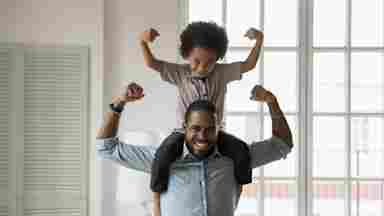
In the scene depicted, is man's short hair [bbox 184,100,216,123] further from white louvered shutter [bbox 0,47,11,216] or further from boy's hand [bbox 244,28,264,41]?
white louvered shutter [bbox 0,47,11,216]

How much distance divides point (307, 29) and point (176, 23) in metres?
0.77

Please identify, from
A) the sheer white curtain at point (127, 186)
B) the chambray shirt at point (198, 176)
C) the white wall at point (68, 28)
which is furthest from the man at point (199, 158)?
the white wall at point (68, 28)

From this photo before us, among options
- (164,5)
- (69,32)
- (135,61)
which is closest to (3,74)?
(69,32)

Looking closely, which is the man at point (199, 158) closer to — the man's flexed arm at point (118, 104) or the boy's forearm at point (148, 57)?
the man's flexed arm at point (118, 104)

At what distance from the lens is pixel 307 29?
361cm

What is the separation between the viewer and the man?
1.80m

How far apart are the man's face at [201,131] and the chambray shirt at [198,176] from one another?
0.04m

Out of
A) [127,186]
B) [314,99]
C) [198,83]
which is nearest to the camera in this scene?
[198,83]

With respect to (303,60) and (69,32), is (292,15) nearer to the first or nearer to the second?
(303,60)

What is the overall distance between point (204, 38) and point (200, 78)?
144 mm

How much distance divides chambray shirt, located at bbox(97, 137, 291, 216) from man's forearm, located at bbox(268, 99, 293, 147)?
0.02m

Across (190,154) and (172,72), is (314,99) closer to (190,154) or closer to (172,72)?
(172,72)

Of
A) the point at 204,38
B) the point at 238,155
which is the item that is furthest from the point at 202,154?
the point at 204,38

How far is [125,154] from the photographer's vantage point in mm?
1887
